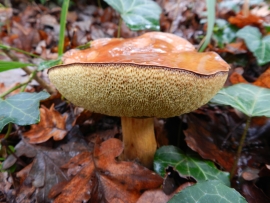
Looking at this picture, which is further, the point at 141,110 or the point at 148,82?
the point at 141,110

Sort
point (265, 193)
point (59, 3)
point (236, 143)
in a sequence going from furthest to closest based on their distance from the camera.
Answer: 1. point (59, 3)
2. point (236, 143)
3. point (265, 193)

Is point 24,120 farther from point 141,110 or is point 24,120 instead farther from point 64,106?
point 64,106

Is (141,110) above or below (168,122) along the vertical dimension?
above

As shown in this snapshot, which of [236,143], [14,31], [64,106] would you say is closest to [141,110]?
[236,143]

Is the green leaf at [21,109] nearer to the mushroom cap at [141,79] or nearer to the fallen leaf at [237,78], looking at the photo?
→ the mushroom cap at [141,79]

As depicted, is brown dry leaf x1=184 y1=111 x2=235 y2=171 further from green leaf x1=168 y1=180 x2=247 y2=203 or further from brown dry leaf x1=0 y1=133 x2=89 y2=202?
brown dry leaf x1=0 y1=133 x2=89 y2=202
